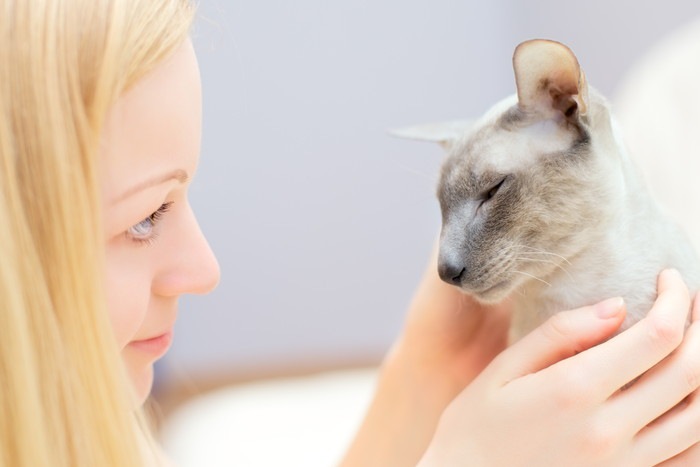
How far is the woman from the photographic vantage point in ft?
2.12

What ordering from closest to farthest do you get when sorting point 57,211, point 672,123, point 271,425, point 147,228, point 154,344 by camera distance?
1. point 57,211
2. point 147,228
3. point 154,344
4. point 271,425
5. point 672,123

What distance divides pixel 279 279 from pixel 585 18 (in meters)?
1.28

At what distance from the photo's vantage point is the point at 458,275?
848 millimetres

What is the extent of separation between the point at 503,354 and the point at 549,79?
287 mm

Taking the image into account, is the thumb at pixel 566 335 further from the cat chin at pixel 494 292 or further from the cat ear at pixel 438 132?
the cat ear at pixel 438 132

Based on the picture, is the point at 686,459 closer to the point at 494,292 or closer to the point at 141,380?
the point at 494,292

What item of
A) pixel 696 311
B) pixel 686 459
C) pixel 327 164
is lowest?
pixel 686 459

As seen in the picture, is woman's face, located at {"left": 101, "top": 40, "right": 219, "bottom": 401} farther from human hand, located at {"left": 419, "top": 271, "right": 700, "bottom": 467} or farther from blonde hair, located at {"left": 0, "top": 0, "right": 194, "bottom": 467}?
human hand, located at {"left": 419, "top": 271, "right": 700, "bottom": 467}

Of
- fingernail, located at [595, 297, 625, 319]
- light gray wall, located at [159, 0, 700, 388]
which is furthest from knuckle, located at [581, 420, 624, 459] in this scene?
light gray wall, located at [159, 0, 700, 388]

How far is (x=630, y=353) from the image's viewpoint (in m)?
0.79

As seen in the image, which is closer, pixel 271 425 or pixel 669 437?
pixel 669 437

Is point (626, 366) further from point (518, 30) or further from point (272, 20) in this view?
point (518, 30)

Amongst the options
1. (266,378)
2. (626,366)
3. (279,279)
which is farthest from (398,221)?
(626,366)

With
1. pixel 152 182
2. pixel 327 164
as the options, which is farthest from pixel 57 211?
pixel 327 164
